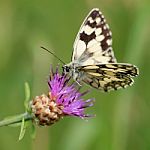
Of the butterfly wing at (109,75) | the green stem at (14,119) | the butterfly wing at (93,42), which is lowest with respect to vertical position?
the green stem at (14,119)

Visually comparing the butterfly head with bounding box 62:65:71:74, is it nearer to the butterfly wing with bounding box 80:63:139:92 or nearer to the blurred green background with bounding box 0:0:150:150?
the butterfly wing with bounding box 80:63:139:92

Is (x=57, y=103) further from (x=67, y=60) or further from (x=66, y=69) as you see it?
(x=67, y=60)

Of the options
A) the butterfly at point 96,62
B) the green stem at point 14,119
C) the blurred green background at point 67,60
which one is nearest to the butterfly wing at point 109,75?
the butterfly at point 96,62

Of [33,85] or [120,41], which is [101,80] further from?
[120,41]

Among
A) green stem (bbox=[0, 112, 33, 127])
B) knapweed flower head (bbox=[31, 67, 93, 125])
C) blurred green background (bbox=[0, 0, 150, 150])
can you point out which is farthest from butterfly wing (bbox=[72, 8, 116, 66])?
green stem (bbox=[0, 112, 33, 127])

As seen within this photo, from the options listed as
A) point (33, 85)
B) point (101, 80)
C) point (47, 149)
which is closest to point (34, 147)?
point (47, 149)

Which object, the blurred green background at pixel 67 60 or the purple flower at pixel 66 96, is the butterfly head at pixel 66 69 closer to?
the purple flower at pixel 66 96
